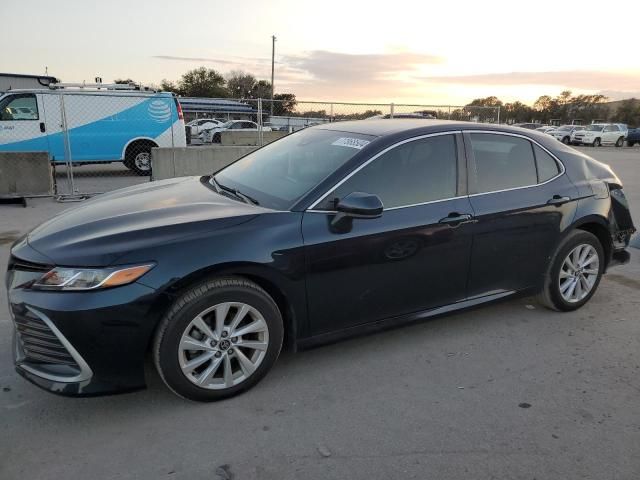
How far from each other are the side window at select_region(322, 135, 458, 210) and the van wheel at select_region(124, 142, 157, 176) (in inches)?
425

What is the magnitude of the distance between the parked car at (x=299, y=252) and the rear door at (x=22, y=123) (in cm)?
960

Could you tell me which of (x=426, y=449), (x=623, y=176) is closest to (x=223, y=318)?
(x=426, y=449)

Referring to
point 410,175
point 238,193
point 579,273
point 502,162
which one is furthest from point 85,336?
point 579,273

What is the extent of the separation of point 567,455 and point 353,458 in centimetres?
109

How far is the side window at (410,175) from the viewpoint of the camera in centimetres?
Result: 332

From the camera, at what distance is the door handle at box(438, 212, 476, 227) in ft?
11.5

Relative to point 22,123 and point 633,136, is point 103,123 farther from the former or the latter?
point 633,136

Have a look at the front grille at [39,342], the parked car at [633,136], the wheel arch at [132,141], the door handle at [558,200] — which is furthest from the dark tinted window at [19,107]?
the parked car at [633,136]

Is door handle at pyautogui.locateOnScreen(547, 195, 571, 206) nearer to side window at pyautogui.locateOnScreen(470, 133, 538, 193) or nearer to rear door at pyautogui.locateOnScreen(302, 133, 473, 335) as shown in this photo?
side window at pyautogui.locateOnScreen(470, 133, 538, 193)

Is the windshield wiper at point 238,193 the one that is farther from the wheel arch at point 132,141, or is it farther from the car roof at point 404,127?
the wheel arch at point 132,141

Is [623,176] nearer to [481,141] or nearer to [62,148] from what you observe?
[481,141]

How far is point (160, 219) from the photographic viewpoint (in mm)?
3020

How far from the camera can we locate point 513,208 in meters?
3.79

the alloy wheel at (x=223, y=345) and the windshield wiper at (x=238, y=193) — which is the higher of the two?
the windshield wiper at (x=238, y=193)
